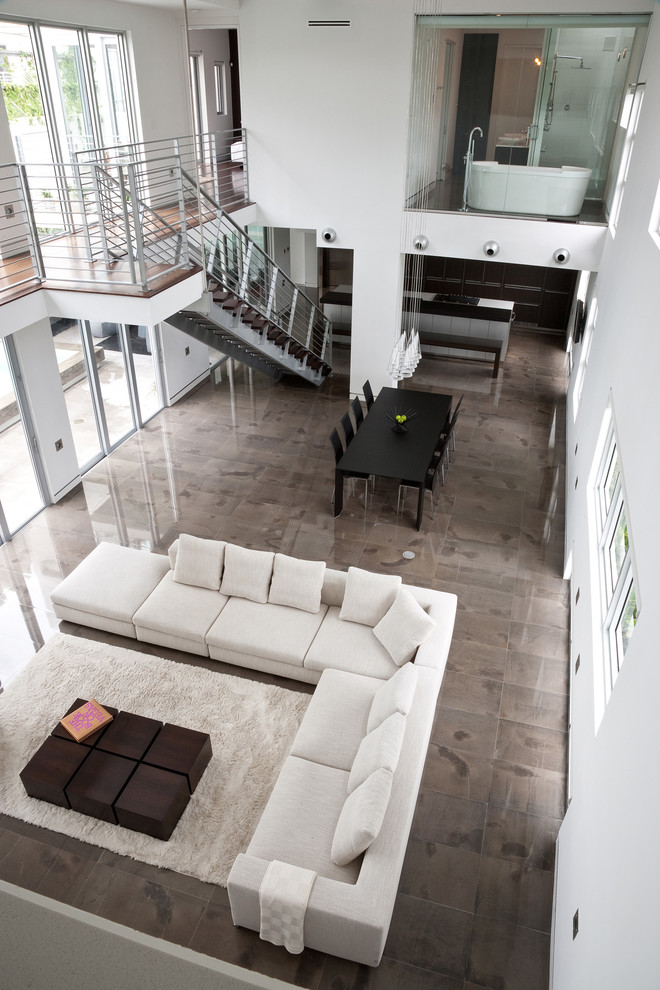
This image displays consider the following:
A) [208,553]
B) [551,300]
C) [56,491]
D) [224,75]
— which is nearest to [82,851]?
[208,553]

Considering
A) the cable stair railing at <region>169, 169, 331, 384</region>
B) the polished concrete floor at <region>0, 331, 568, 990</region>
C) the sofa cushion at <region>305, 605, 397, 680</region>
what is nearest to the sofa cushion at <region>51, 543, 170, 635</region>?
the polished concrete floor at <region>0, 331, 568, 990</region>

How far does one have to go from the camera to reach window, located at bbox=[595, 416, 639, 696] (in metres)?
4.92

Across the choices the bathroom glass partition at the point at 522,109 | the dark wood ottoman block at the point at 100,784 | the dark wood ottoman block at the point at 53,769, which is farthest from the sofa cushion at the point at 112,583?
the bathroom glass partition at the point at 522,109

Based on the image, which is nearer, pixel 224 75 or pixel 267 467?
pixel 267 467

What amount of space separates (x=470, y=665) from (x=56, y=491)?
6214 millimetres

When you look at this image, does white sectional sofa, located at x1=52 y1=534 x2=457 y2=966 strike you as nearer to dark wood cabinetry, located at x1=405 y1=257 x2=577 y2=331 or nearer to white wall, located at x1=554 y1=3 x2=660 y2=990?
white wall, located at x1=554 y1=3 x2=660 y2=990

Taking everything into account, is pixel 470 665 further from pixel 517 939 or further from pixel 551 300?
pixel 551 300

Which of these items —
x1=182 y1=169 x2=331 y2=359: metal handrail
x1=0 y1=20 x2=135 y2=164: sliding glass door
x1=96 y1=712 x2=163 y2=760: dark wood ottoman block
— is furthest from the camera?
x1=182 y1=169 x2=331 y2=359: metal handrail

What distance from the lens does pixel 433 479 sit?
9.46 metres

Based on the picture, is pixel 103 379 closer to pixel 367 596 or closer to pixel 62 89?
pixel 62 89

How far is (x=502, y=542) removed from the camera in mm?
9039

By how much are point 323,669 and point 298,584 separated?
37.0 inches

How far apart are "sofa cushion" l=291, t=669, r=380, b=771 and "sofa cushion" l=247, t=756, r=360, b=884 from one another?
0.40 ft

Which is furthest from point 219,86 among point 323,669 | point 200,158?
point 323,669
